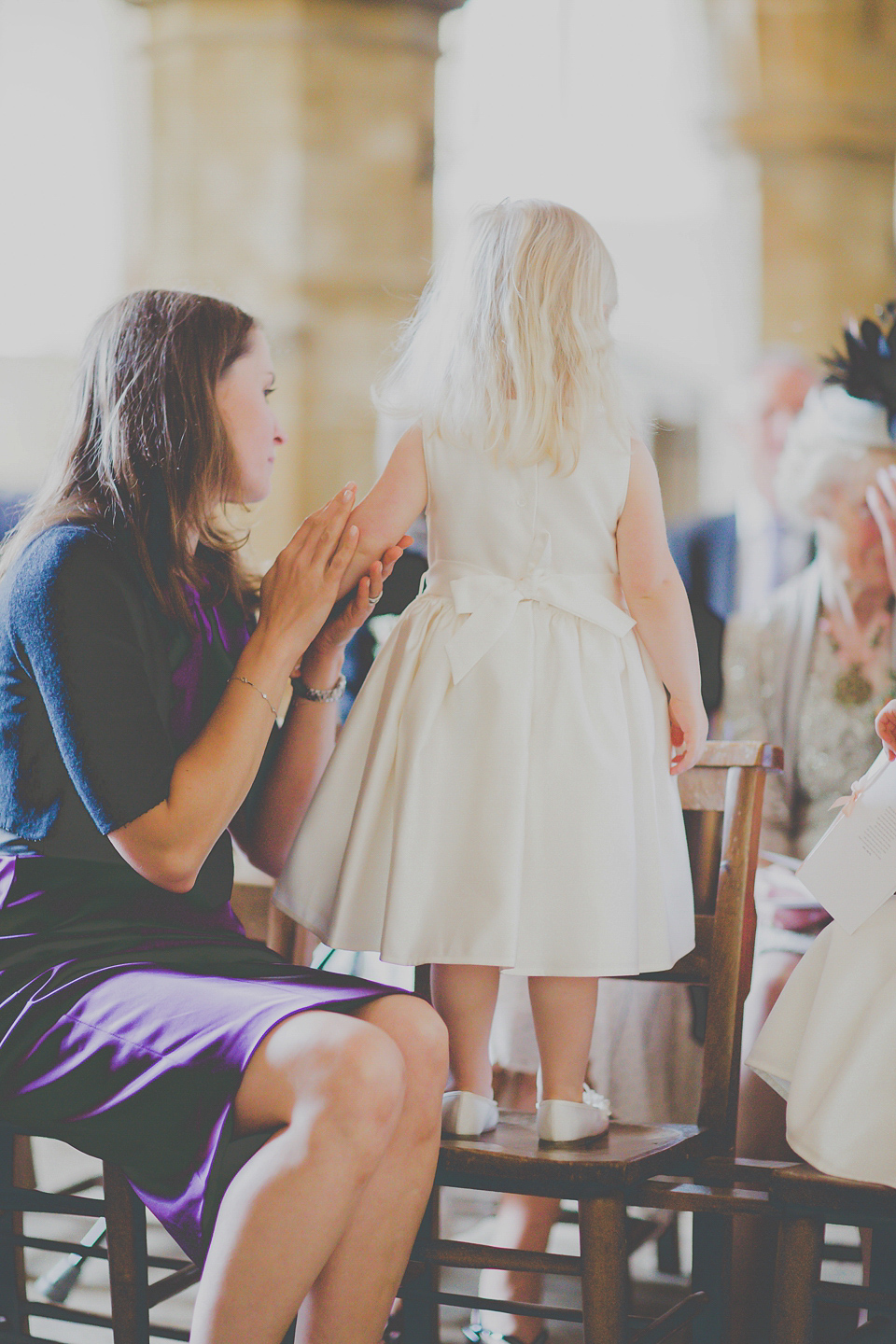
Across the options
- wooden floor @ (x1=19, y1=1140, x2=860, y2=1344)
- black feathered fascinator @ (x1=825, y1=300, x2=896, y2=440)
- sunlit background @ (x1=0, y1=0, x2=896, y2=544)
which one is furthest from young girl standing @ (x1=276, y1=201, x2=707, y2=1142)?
sunlit background @ (x1=0, y1=0, x2=896, y2=544)

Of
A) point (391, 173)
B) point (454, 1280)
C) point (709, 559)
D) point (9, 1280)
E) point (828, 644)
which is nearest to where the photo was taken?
point (9, 1280)

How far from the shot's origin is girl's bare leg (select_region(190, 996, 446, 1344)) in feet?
3.62

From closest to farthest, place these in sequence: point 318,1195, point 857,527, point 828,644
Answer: point 318,1195
point 828,644
point 857,527

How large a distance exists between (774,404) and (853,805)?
334cm

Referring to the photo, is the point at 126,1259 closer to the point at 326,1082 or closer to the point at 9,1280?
the point at 9,1280

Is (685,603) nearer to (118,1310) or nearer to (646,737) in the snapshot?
(646,737)

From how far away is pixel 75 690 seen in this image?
4.33 ft

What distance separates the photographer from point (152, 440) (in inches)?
59.7

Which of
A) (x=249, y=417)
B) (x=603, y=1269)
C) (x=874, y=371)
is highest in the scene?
(x=874, y=371)

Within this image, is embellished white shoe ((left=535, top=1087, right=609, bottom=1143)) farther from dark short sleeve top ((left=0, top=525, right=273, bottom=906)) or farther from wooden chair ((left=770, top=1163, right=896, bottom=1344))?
dark short sleeve top ((left=0, top=525, right=273, bottom=906))

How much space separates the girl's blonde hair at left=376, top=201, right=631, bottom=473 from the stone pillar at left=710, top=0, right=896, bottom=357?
10.0ft

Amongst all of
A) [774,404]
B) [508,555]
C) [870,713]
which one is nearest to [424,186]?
[774,404]

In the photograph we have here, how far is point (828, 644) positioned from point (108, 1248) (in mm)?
1958

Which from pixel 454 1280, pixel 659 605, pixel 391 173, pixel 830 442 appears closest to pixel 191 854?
pixel 659 605
